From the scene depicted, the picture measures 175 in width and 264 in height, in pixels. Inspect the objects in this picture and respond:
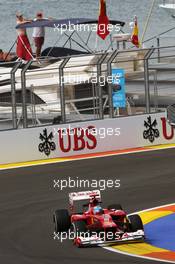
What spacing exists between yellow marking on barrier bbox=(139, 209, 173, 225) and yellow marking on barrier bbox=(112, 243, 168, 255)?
1733mm

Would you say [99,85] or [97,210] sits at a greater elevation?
[99,85]

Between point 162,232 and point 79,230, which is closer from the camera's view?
point 79,230

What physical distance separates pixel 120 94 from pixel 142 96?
26.8 inches

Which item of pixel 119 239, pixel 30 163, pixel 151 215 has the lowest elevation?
pixel 119 239

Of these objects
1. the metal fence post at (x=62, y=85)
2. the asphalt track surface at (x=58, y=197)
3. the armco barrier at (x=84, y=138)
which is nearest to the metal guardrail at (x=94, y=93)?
the metal fence post at (x=62, y=85)

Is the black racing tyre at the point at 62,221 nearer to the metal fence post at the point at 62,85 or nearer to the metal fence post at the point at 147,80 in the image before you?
the metal fence post at the point at 62,85

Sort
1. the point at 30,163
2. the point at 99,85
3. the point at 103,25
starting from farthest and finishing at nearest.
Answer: the point at 103,25, the point at 99,85, the point at 30,163

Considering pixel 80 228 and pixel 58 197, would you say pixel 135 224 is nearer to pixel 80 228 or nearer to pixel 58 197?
pixel 80 228

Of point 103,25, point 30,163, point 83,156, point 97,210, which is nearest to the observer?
point 97,210

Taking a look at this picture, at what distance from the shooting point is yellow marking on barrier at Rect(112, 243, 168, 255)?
15101 millimetres

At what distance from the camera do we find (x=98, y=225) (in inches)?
616

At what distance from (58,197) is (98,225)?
4109 mm

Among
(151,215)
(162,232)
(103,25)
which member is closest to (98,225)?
(162,232)

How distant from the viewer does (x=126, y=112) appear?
84.8ft
